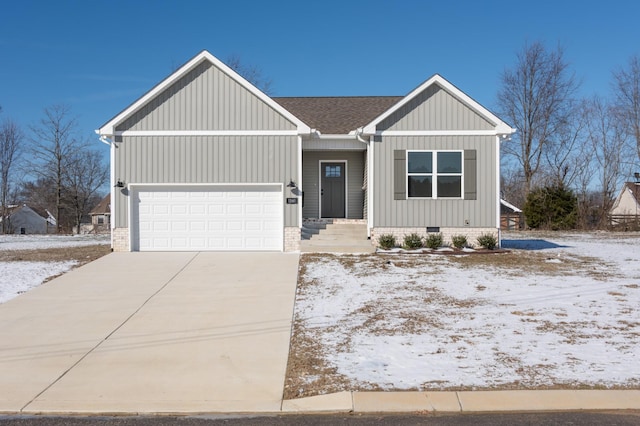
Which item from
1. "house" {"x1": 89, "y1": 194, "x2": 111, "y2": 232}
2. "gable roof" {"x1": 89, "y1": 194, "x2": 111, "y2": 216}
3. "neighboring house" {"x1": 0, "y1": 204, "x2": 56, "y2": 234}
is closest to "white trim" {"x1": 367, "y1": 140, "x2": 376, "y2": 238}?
"neighboring house" {"x1": 0, "y1": 204, "x2": 56, "y2": 234}

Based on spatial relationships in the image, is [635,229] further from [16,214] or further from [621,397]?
[16,214]

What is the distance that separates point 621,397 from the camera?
4891 mm

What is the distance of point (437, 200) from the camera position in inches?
611

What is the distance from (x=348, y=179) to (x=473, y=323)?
11.0m

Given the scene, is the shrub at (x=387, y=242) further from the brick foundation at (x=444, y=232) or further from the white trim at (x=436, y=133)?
the white trim at (x=436, y=133)

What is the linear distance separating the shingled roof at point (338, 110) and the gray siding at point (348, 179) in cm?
97

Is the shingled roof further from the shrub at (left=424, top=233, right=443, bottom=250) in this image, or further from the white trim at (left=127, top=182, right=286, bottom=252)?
the shrub at (left=424, top=233, right=443, bottom=250)

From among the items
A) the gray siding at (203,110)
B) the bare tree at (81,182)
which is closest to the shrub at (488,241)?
the gray siding at (203,110)

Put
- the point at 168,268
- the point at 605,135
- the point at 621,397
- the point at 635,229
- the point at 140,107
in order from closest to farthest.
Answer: the point at 621,397
the point at 168,268
the point at 140,107
the point at 635,229
the point at 605,135

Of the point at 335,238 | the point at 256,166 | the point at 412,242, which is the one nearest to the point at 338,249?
the point at 335,238

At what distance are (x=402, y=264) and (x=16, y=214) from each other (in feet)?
150

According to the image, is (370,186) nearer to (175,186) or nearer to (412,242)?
(412,242)

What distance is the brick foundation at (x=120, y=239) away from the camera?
15180 mm

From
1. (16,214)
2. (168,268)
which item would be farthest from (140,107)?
(16,214)
